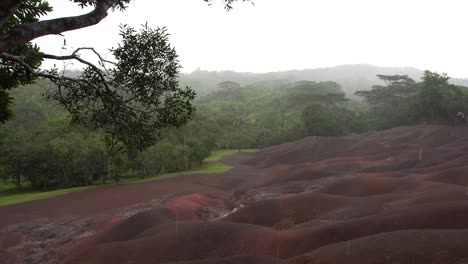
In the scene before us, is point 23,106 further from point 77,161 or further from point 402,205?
point 402,205

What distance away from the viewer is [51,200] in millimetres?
27797

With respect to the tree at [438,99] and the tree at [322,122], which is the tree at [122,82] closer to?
the tree at [438,99]

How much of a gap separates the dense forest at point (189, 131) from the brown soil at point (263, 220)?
484 cm

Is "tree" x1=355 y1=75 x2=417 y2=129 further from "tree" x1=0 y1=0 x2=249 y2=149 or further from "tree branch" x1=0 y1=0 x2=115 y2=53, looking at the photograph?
"tree branch" x1=0 y1=0 x2=115 y2=53

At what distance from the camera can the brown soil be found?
12.2 m

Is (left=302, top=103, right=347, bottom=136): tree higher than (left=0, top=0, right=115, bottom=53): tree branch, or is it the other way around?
(left=0, top=0, right=115, bottom=53): tree branch

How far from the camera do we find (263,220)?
2027 centimetres

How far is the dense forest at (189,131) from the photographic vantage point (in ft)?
114

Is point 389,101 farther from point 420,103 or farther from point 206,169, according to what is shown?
point 206,169

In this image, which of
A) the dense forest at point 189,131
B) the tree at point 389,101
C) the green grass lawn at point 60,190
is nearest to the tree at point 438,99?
the dense forest at point 189,131

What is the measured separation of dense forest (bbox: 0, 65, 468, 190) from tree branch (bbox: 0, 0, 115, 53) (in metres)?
6.01

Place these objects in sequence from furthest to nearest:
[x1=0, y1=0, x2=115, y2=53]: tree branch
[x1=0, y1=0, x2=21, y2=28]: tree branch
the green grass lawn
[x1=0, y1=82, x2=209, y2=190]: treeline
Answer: [x1=0, y1=82, x2=209, y2=190]: treeline → the green grass lawn → [x1=0, y1=0, x2=115, y2=53]: tree branch → [x1=0, y1=0, x2=21, y2=28]: tree branch

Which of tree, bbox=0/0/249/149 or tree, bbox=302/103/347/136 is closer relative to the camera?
tree, bbox=0/0/249/149

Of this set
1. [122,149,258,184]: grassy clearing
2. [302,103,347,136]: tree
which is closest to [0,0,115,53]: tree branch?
[122,149,258,184]: grassy clearing
